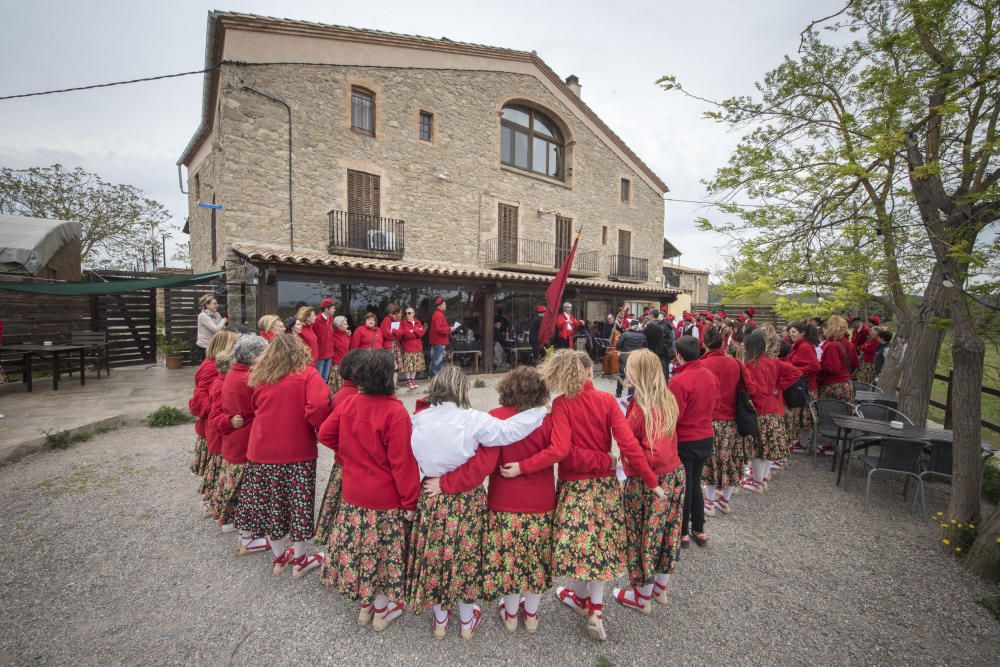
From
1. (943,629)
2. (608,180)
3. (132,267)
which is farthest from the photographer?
(132,267)

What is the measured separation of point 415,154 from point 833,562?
13066 mm

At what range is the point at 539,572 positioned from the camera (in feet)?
7.38

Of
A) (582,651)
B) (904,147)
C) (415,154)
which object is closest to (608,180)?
(415,154)

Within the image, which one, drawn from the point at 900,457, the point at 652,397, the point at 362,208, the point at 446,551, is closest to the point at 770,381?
the point at 900,457

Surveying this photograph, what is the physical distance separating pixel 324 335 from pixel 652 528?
6.10 meters

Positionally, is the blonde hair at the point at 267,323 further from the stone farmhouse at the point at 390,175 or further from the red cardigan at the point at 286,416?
the stone farmhouse at the point at 390,175

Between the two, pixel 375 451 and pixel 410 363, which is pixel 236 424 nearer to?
pixel 375 451

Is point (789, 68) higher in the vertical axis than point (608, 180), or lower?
lower

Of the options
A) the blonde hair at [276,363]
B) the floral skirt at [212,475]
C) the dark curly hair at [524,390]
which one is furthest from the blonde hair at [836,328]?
the floral skirt at [212,475]

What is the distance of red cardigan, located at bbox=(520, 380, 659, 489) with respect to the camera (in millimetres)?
2195

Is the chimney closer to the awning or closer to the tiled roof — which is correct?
the tiled roof

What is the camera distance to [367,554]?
2232 mm

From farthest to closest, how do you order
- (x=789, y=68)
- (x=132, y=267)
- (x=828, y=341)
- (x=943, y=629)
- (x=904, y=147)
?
1. (x=132, y=267)
2. (x=828, y=341)
3. (x=789, y=68)
4. (x=904, y=147)
5. (x=943, y=629)

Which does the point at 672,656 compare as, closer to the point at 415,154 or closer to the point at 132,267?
the point at 415,154
